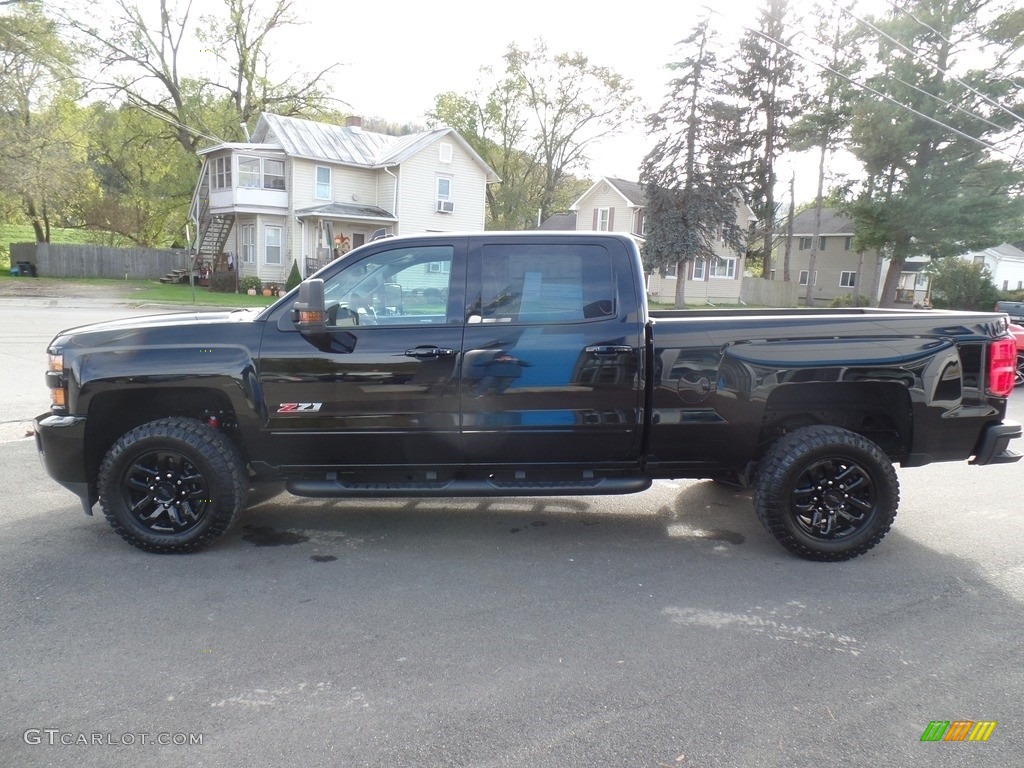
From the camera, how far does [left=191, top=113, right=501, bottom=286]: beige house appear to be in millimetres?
35906

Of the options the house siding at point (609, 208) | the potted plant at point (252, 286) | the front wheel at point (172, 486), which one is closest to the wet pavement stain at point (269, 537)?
the front wheel at point (172, 486)

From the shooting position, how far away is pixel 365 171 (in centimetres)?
3844

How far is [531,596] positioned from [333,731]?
152cm

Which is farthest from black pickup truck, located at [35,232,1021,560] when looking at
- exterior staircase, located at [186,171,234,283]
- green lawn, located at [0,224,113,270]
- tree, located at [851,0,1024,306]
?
green lawn, located at [0,224,113,270]

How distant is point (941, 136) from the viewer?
30.8 m

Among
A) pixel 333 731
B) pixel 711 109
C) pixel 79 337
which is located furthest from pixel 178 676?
pixel 711 109

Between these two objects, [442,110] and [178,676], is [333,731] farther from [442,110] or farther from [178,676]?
[442,110]

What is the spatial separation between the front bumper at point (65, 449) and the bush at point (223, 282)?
32.9 metres

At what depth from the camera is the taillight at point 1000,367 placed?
15.5 feet

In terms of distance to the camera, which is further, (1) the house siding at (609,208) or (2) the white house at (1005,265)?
(2) the white house at (1005,265)

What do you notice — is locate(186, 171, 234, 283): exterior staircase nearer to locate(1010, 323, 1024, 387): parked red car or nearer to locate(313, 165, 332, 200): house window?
locate(313, 165, 332, 200): house window

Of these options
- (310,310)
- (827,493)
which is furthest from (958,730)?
(310,310)

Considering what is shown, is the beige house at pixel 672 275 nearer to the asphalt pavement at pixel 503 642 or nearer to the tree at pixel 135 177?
the tree at pixel 135 177

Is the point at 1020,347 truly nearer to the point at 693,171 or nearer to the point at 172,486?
the point at 172,486
